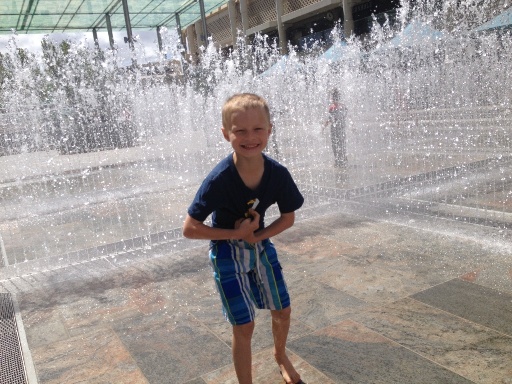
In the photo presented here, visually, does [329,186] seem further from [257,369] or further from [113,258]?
[257,369]

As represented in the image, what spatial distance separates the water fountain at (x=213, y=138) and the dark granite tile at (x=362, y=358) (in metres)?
2.65

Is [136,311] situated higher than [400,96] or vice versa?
[400,96]

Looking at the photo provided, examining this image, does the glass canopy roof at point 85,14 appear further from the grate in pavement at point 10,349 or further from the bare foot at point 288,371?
the bare foot at point 288,371

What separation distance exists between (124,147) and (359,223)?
14.9m

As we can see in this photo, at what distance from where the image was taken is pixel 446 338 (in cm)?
272

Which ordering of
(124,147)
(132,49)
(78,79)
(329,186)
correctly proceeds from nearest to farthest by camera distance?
(329,186) → (124,147) → (132,49) → (78,79)

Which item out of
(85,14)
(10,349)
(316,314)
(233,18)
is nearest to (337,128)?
(316,314)

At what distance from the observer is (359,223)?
5.25m

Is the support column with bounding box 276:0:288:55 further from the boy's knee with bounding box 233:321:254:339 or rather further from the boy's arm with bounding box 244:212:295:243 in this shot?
the boy's knee with bounding box 233:321:254:339

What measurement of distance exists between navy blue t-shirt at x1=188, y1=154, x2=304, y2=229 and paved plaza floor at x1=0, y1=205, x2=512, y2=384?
0.89 meters

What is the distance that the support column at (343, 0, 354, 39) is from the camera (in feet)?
85.4

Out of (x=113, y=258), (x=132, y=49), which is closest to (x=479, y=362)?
(x=113, y=258)

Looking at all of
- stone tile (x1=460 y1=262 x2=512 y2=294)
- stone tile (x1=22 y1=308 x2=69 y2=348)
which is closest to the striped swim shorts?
stone tile (x1=22 y1=308 x2=69 y2=348)

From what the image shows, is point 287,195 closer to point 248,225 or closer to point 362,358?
point 248,225
